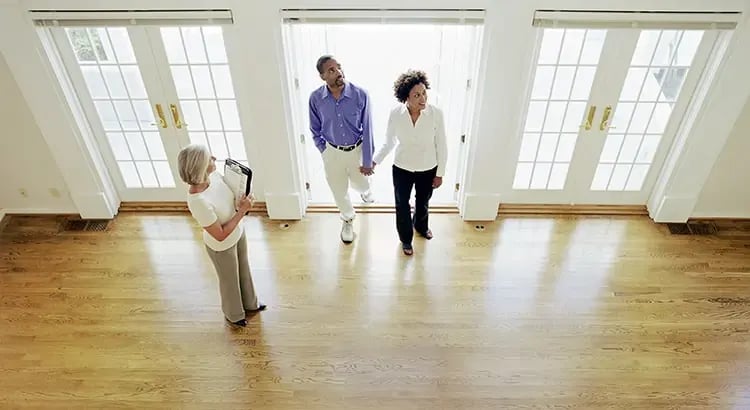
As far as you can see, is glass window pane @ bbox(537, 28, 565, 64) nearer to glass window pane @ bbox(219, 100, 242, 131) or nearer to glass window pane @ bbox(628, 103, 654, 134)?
glass window pane @ bbox(628, 103, 654, 134)

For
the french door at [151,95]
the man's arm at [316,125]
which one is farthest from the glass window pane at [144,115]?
the man's arm at [316,125]

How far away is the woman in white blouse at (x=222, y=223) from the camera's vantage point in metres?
2.46

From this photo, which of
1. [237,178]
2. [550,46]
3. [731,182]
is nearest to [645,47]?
[550,46]

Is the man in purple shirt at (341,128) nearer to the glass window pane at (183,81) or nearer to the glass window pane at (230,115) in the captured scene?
the glass window pane at (230,115)

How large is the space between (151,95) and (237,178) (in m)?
1.61

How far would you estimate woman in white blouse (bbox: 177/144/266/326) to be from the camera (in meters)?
2.46

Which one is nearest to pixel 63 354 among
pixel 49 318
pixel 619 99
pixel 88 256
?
pixel 49 318

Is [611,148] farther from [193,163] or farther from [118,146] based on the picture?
[118,146]

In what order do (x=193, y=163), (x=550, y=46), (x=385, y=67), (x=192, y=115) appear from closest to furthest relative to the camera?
(x=193, y=163) → (x=550, y=46) → (x=192, y=115) → (x=385, y=67)

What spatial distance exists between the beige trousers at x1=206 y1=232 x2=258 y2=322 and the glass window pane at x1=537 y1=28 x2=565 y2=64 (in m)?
2.45

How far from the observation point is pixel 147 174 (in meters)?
4.32

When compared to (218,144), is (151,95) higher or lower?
higher

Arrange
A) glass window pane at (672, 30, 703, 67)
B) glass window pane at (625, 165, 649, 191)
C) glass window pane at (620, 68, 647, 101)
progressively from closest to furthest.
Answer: glass window pane at (672, 30, 703, 67) < glass window pane at (620, 68, 647, 101) < glass window pane at (625, 165, 649, 191)

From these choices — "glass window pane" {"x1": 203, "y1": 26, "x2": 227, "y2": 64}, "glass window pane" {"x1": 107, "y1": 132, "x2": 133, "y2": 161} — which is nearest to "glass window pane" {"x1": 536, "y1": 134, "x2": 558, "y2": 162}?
"glass window pane" {"x1": 203, "y1": 26, "x2": 227, "y2": 64}
